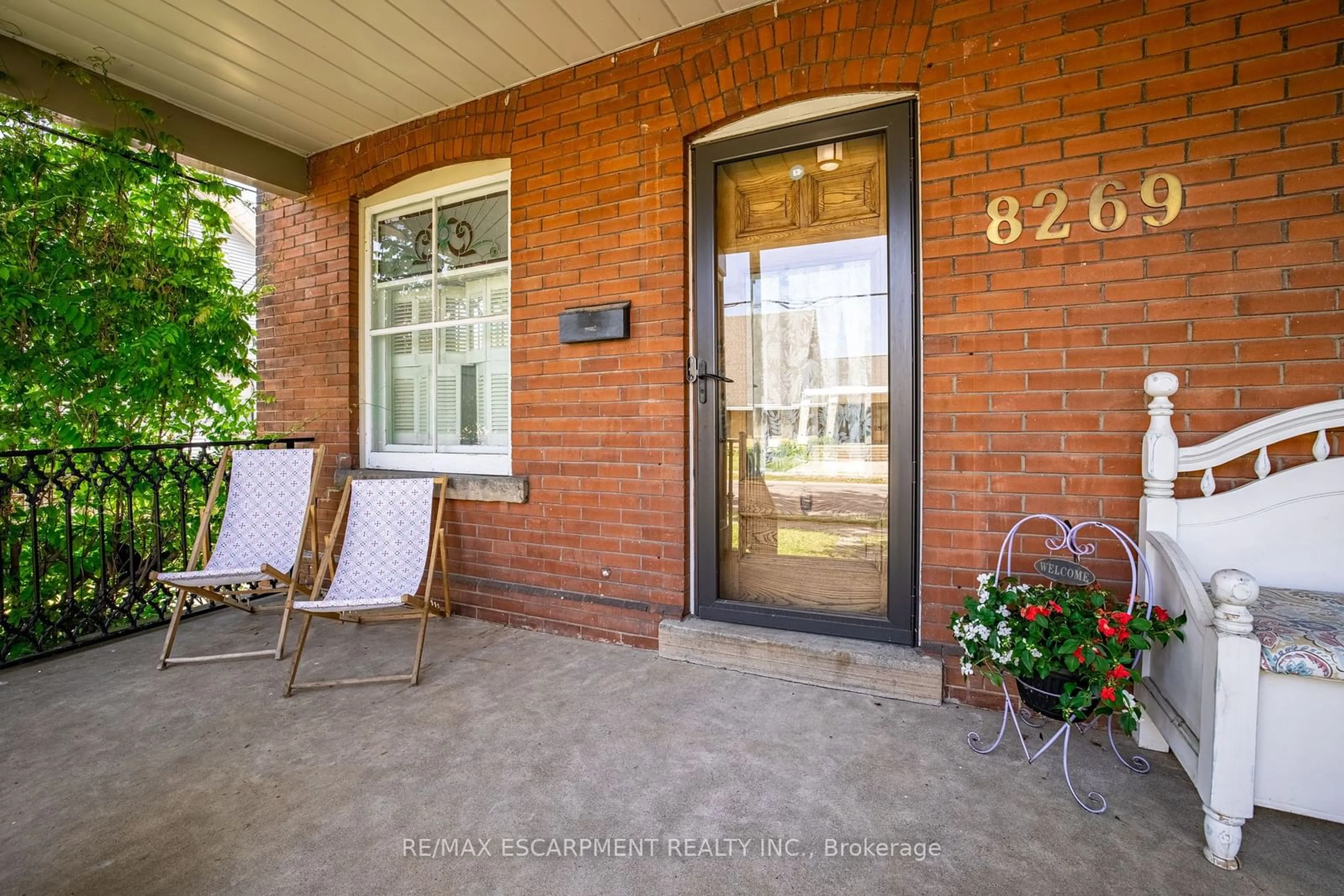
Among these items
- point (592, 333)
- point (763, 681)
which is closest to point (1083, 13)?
point (592, 333)

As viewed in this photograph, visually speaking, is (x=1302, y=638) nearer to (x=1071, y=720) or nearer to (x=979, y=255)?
(x=1071, y=720)

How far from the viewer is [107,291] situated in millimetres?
3145

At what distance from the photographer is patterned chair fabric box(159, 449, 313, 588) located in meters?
2.96

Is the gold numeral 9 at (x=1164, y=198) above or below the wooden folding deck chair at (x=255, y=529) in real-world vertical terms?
above

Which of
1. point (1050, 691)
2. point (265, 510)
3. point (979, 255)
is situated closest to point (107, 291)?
point (265, 510)

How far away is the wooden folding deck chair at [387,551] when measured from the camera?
2617 mm

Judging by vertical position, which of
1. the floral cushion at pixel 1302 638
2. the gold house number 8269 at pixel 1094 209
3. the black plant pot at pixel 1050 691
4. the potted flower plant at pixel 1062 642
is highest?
the gold house number 8269 at pixel 1094 209

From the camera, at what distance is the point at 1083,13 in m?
2.02

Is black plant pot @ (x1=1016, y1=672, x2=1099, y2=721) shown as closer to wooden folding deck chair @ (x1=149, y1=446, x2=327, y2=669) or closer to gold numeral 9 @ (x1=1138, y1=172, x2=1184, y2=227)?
gold numeral 9 @ (x1=1138, y1=172, x2=1184, y2=227)

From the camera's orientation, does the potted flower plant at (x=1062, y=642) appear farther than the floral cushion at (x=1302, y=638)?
Yes

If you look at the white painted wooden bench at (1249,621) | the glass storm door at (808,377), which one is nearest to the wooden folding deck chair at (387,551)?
the glass storm door at (808,377)

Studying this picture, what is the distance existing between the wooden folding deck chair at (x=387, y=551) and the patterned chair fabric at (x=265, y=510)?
10.7 inches

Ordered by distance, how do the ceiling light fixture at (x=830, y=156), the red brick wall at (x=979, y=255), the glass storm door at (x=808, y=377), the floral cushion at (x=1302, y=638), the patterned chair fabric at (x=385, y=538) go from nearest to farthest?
the floral cushion at (x=1302, y=638) < the red brick wall at (x=979, y=255) < the glass storm door at (x=808, y=377) < the ceiling light fixture at (x=830, y=156) < the patterned chair fabric at (x=385, y=538)

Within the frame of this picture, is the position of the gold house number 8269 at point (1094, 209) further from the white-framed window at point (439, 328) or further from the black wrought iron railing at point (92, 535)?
the black wrought iron railing at point (92, 535)
